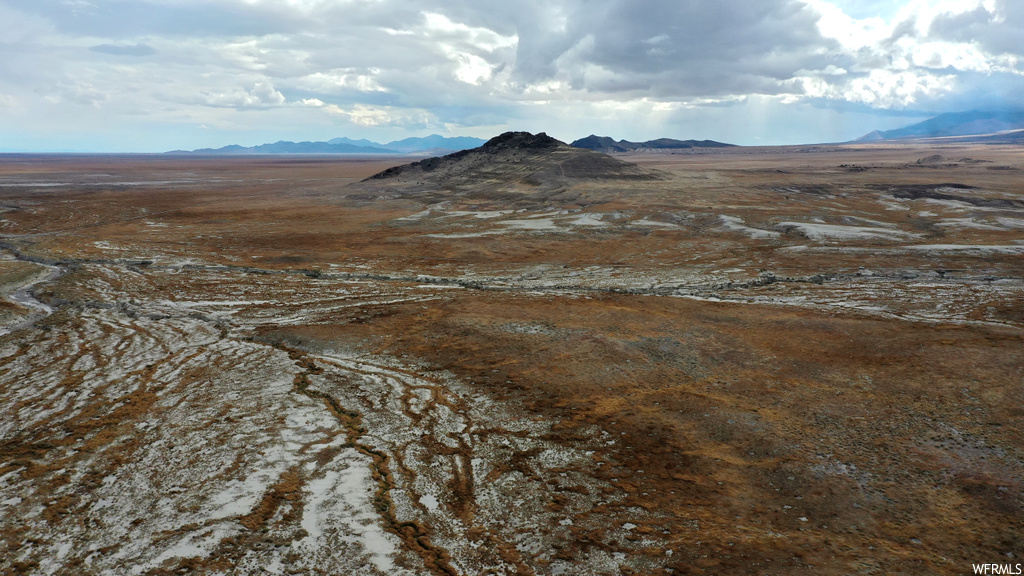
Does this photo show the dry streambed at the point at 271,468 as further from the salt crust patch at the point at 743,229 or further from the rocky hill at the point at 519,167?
the rocky hill at the point at 519,167

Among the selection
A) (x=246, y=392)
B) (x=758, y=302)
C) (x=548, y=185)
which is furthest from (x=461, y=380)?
(x=548, y=185)

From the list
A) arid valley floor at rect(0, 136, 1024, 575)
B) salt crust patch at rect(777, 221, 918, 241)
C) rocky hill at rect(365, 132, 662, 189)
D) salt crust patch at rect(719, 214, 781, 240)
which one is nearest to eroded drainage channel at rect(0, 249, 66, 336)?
arid valley floor at rect(0, 136, 1024, 575)

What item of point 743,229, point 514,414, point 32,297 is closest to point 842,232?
point 743,229

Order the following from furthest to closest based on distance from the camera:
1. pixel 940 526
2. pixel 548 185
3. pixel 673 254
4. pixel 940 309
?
pixel 548 185
pixel 673 254
pixel 940 309
pixel 940 526

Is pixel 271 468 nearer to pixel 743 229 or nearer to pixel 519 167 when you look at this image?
pixel 743 229

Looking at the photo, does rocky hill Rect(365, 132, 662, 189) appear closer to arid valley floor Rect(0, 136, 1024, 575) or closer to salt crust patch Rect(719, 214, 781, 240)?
salt crust patch Rect(719, 214, 781, 240)

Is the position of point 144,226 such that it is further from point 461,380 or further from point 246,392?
point 461,380

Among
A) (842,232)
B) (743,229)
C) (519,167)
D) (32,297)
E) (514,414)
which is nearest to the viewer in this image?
(514,414)

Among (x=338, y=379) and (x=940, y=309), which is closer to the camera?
(x=338, y=379)
